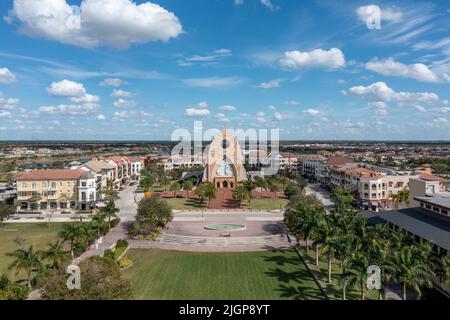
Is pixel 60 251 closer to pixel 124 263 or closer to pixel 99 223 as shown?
pixel 124 263

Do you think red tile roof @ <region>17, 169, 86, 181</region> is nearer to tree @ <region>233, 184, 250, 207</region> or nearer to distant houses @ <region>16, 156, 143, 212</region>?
distant houses @ <region>16, 156, 143, 212</region>

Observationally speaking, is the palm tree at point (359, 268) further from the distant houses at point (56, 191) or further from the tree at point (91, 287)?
the distant houses at point (56, 191)

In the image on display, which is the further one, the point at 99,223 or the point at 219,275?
the point at 99,223

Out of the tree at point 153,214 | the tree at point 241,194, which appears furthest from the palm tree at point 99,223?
the tree at point 241,194

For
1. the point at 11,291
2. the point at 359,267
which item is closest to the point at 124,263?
the point at 11,291

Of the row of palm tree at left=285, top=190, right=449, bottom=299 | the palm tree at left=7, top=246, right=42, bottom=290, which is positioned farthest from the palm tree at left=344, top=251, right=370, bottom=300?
the palm tree at left=7, top=246, right=42, bottom=290
